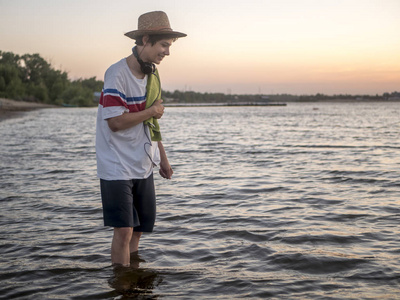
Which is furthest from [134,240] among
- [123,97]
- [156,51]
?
[156,51]

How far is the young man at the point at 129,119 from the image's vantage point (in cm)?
333

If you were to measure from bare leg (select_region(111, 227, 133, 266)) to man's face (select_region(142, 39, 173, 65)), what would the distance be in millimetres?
1339

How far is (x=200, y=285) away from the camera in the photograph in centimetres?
388

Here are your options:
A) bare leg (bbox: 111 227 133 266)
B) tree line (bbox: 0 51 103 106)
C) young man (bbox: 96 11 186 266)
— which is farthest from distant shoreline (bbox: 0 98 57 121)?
young man (bbox: 96 11 186 266)

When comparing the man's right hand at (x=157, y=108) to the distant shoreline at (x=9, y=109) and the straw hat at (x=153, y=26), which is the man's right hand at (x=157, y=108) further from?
the distant shoreline at (x=9, y=109)

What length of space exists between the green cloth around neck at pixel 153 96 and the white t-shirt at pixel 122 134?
3 cm

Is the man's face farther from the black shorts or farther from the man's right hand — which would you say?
the black shorts

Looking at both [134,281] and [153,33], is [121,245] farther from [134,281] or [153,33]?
[153,33]

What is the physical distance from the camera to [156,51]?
11.2 ft

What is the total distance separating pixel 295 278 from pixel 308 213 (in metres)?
2.69

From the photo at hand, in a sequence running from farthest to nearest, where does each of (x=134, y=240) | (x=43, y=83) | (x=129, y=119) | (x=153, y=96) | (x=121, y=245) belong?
(x=43, y=83) → (x=134, y=240) → (x=121, y=245) → (x=153, y=96) → (x=129, y=119)

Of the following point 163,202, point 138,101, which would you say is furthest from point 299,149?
point 138,101

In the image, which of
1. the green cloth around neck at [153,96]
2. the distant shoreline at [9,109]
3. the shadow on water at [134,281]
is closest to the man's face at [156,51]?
the green cloth around neck at [153,96]

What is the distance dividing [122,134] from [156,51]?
678 mm
